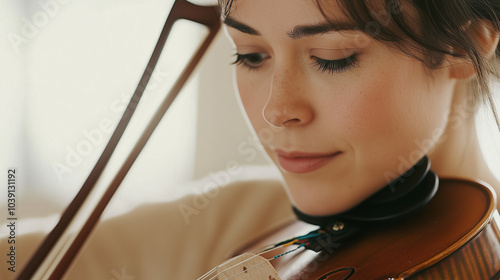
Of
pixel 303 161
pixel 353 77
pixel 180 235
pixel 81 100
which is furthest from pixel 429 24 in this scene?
pixel 180 235

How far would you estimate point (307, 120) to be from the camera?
1.70 feet

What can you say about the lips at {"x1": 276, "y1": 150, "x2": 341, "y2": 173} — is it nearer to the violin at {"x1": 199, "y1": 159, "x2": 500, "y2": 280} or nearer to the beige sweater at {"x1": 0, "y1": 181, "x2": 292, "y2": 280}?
the violin at {"x1": 199, "y1": 159, "x2": 500, "y2": 280}

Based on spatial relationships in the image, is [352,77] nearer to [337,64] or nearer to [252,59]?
[337,64]

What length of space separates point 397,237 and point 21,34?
503 millimetres

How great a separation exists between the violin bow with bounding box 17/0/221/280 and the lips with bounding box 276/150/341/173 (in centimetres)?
15

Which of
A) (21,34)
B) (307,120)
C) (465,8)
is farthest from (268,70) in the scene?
(21,34)

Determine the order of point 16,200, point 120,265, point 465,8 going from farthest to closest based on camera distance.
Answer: point 120,265 → point 16,200 → point 465,8

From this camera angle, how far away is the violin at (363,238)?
0.49 metres

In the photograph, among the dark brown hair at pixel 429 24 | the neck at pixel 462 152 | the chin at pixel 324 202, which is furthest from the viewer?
the neck at pixel 462 152

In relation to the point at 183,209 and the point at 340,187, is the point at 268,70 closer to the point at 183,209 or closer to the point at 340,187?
the point at 340,187

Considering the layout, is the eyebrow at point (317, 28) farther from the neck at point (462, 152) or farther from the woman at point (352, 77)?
the neck at point (462, 152)

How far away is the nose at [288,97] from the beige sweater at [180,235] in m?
0.35

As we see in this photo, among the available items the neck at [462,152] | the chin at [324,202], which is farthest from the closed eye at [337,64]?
the neck at [462,152]

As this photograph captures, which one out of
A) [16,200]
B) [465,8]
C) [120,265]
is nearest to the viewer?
[465,8]
